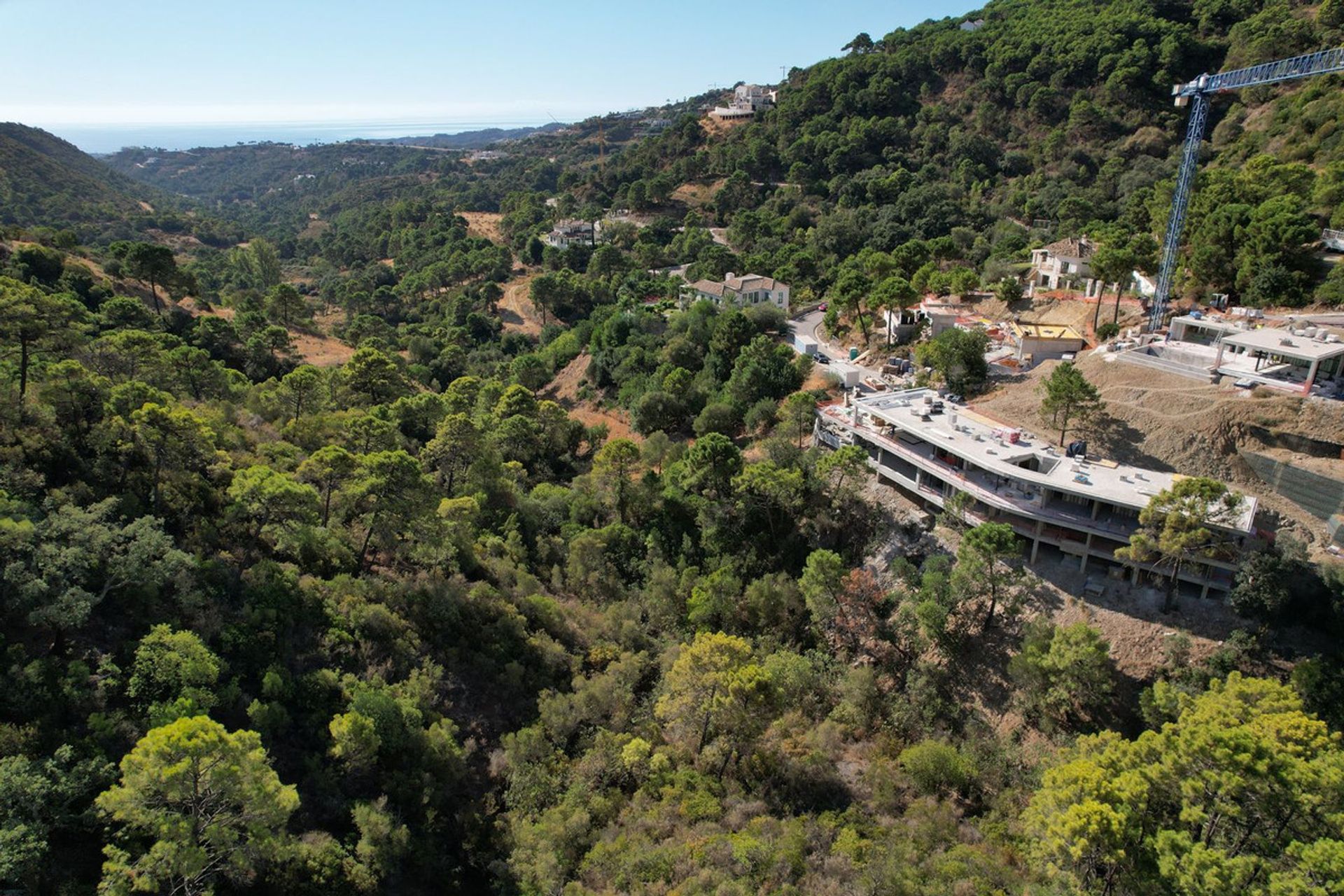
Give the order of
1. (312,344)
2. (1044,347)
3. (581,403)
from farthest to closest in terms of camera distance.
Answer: (312,344)
(581,403)
(1044,347)

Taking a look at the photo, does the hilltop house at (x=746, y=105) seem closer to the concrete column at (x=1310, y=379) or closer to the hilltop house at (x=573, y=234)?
the hilltop house at (x=573, y=234)

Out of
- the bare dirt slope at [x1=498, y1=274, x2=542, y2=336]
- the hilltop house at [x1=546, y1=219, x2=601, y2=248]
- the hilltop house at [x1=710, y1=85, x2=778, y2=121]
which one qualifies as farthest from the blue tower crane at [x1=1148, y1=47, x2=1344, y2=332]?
the hilltop house at [x1=710, y1=85, x2=778, y2=121]

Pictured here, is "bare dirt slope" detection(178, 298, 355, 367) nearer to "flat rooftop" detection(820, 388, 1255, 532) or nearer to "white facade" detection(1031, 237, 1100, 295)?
"flat rooftop" detection(820, 388, 1255, 532)

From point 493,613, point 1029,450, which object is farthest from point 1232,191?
point 493,613

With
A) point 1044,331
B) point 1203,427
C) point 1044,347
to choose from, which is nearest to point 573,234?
point 1044,331

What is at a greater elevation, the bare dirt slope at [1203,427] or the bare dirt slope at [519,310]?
the bare dirt slope at [1203,427]

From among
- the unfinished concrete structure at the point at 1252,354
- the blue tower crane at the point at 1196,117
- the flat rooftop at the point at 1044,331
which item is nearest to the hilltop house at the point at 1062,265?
the flat rooftop at the point at 1044,331

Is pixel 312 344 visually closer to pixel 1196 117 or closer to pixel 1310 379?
pixel 1196 117
